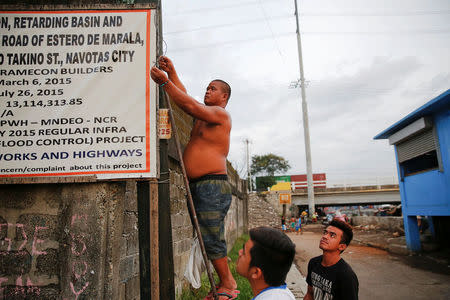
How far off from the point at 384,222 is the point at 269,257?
19360 millimetres

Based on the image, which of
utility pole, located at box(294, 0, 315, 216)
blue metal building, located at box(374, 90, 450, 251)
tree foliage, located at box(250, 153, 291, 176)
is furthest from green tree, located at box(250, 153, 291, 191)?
blue metal building, located at box(374, 90, 450, 251)

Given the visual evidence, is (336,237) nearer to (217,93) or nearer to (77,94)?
(217,93)

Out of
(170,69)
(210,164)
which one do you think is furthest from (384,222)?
(170,69)

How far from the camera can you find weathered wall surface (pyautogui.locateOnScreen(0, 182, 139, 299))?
221 centimetres

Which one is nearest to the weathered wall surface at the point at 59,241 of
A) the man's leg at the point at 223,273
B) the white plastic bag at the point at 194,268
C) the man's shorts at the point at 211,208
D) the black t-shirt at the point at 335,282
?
the white plastic bag at the point at 194,268

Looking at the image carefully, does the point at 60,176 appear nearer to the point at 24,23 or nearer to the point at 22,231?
the point at 22,231

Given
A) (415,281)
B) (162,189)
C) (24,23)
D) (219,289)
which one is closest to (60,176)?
(162,189)

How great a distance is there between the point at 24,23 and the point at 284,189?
32994 millimetres

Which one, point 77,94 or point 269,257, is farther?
point 77,94

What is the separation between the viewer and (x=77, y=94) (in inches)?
95.7

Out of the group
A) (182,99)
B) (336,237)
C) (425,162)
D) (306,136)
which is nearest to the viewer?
(182,99)

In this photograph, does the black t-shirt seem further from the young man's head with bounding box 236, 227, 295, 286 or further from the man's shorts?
the young man's head with bounding box 236, 227, 295, 286

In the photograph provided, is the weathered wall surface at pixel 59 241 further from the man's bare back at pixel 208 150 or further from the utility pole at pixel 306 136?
the utility pole at pixel 306 136

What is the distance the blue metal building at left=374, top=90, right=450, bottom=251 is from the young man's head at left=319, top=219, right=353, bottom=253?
726 cm
